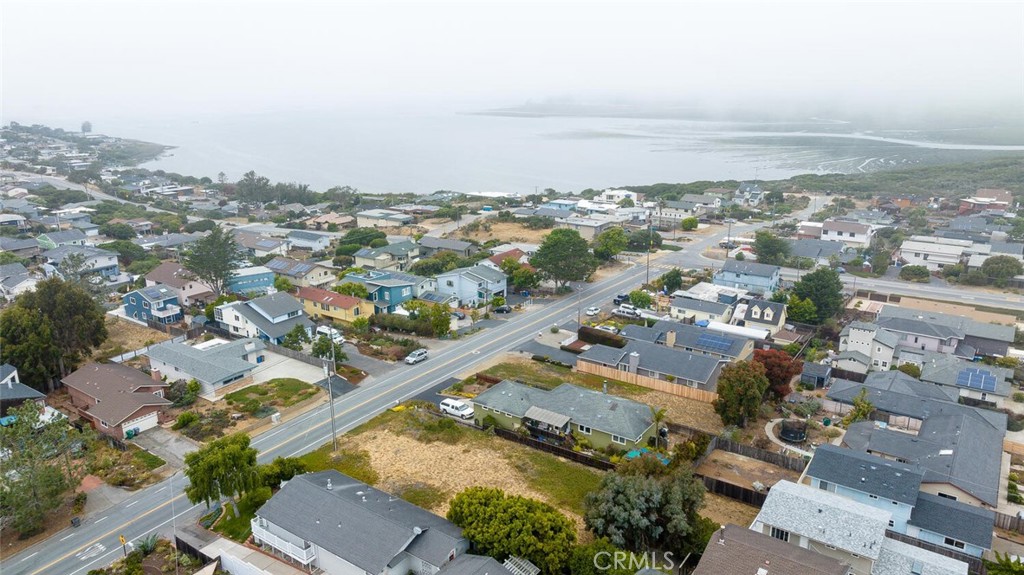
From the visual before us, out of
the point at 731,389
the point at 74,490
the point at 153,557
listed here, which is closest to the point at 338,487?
the point at 153,557

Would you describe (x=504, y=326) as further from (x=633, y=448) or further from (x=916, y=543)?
(x=916, y=543)

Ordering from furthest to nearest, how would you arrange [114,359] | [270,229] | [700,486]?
[270,229]
[114,359]
[700,486]

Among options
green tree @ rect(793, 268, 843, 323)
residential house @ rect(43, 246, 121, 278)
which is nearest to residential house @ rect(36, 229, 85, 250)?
residential house @ rect(43, 246, 121, 278)

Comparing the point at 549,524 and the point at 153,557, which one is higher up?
the point at 549,524

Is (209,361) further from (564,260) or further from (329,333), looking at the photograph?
(564,260)

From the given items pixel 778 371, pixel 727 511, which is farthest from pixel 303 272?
pixel 727 511

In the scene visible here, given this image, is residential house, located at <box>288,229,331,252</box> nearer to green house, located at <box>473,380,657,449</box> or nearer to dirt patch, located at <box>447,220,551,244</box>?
dirt patch, located at <box>447,220,551,244</box>

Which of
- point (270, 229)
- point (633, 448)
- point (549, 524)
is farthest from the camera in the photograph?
point (270, 229)
